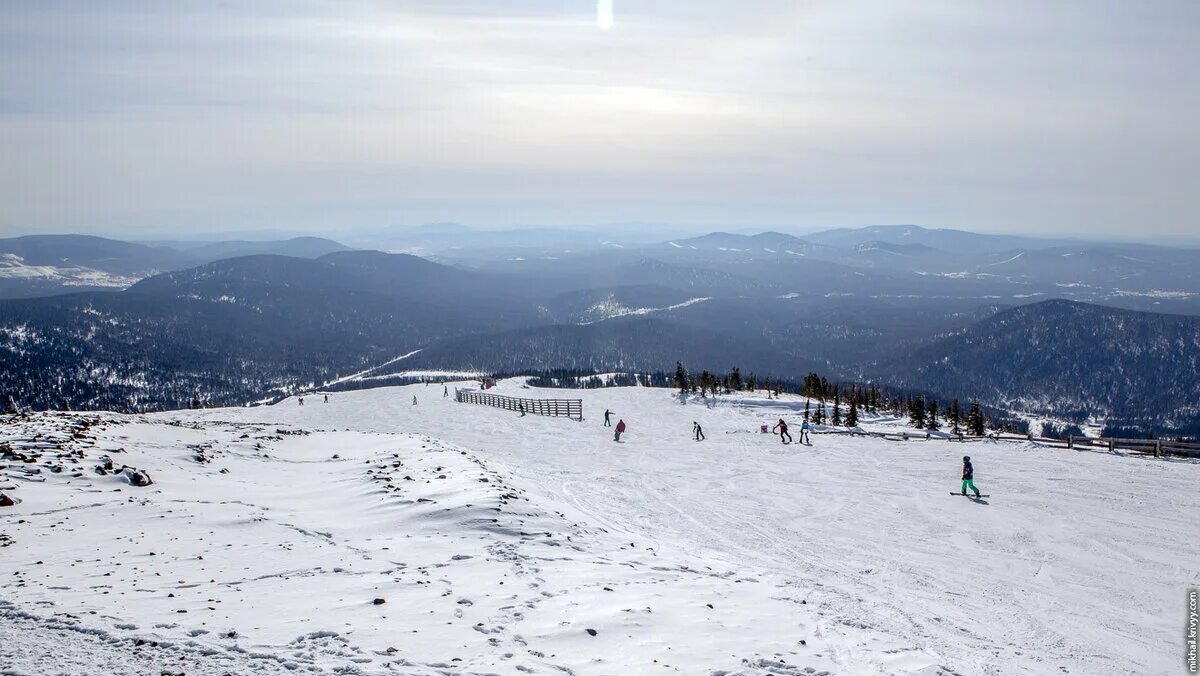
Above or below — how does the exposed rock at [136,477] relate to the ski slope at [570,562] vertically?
above

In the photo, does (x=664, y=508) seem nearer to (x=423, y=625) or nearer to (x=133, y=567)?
(x=423, y=625)

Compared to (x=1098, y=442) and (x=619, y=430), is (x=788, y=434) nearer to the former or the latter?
(x=619, y=430)

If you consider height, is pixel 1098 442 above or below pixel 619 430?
above

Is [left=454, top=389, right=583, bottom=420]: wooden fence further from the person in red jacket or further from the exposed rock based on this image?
the exposed rock

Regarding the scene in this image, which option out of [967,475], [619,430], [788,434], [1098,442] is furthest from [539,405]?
[1098,442]

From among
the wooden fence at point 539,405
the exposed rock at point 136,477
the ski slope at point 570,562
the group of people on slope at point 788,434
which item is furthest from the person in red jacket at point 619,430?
the exposed rock at point 136,477

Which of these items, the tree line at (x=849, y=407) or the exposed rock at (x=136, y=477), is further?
the tree line at (x=849, y=407)

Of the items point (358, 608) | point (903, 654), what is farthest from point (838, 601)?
point (358, 608)

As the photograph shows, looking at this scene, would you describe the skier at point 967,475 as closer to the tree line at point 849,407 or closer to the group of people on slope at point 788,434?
the group of people on slope at point 788,434
